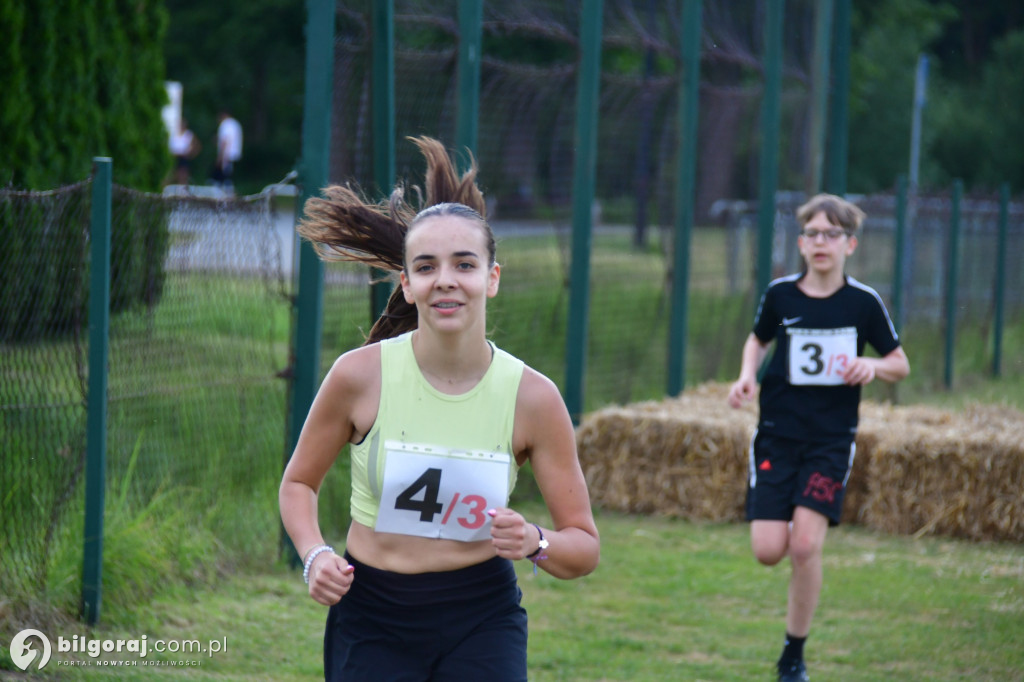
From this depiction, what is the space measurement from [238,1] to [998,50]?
2700cm

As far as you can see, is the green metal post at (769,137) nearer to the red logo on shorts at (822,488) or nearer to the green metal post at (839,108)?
the green metal post at (839,108)

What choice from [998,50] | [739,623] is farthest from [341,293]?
[998,50]

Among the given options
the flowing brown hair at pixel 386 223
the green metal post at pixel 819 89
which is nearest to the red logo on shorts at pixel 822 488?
the flowing brown hair at pixel 386 223

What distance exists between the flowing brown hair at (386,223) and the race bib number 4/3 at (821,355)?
2.26 metres

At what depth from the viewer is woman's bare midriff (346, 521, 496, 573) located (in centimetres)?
333

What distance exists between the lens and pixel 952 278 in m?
14.0

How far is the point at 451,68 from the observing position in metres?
7.77

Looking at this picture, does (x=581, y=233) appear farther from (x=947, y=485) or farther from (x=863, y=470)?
(x=947, y=485)

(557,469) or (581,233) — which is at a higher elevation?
(581,233)

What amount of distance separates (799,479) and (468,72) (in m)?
3.29

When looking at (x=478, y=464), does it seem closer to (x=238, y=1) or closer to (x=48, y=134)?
(x=48, y=134)

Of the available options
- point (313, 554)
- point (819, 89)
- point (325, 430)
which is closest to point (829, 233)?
point (325, 430)

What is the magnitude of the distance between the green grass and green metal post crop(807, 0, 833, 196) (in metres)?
4.65

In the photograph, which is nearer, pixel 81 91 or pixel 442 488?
pixel 442 488
